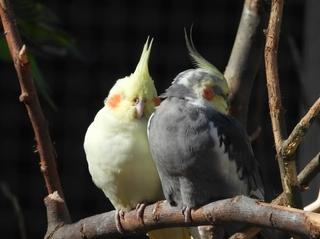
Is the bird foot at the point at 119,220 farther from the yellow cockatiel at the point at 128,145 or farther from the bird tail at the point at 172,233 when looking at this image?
the bird tail at the point at 172,233

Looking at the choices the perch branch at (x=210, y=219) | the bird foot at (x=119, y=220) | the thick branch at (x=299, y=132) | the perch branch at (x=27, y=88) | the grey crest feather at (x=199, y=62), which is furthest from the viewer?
the grey crest feather at (x=199, y=62)

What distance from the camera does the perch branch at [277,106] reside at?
1.15m

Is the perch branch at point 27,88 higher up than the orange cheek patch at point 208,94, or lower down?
higher up

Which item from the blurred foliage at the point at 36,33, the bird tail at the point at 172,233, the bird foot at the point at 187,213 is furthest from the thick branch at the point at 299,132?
the blurred foliage at the point at 36,33

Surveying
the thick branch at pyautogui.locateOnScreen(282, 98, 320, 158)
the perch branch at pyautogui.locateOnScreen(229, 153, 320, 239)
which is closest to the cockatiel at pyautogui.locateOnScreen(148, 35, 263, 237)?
the perch branch at pyautogui.locateOnScreen(229, 153, 320, 239)

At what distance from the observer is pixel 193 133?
53.6 inches

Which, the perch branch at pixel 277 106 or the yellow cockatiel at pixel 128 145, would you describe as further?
the yellow cockatiel at pixel 128 145

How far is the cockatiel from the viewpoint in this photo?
1.36 meters

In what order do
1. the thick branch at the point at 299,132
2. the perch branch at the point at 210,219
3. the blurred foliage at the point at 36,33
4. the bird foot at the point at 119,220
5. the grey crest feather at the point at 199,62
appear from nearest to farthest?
the perch branch at the point at 210,219 → the thick branch at the point at 299,132 → the bird foot at the point at 119,220 → the grey crest feather at the point at 199,62 → the blurred foliage at the point at 36,33

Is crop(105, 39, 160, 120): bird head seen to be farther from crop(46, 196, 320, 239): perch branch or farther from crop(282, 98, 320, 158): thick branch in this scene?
crop(282, 98, 320, 158): thick branch

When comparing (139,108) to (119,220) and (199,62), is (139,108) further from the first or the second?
(119,220)

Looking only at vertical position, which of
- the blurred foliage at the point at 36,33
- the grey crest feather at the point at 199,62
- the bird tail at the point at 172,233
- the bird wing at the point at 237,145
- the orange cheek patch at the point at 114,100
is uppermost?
the blurred foliage at the point at 36,33

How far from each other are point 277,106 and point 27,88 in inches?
12.9

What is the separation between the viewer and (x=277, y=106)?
1.17 meters
